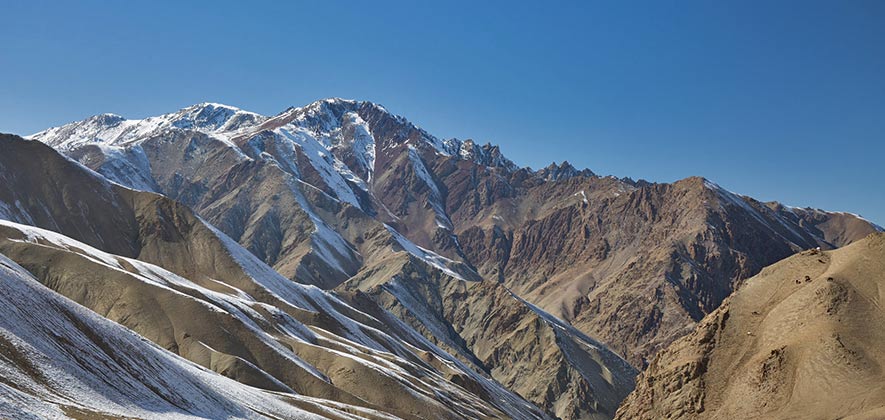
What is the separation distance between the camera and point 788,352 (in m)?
76.0

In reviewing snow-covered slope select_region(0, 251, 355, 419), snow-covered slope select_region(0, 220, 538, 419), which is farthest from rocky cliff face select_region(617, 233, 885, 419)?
snow-covered slope select_region(0, 220, 538, 419)

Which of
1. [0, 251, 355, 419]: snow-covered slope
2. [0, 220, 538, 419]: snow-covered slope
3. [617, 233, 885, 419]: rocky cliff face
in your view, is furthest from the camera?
[0, 220, 538, 419]: snow-covered slope

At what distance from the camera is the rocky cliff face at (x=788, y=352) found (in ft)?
231

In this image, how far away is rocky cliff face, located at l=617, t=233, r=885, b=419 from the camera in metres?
70.4

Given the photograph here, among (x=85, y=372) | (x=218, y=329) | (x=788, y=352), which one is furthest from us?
(x=218, y=329)

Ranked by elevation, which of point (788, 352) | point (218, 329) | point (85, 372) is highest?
point (788, 352)

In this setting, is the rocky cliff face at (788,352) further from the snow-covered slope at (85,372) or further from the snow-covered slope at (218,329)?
the snow-covered slope at (218,329)

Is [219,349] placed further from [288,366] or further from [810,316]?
[810,316]

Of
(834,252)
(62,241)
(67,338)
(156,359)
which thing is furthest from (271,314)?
(834,252)

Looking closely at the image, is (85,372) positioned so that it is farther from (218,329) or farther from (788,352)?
(218,329)

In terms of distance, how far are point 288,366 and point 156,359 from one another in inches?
2071

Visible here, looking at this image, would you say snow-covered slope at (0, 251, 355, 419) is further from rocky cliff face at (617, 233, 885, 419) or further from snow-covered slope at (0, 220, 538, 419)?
rocky cliff face at (617, 233, 885, 419)

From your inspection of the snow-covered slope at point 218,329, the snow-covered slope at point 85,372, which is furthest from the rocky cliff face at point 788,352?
the snow-covered slope at point 218,329

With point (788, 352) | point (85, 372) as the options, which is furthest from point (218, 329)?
point (788, 352)
